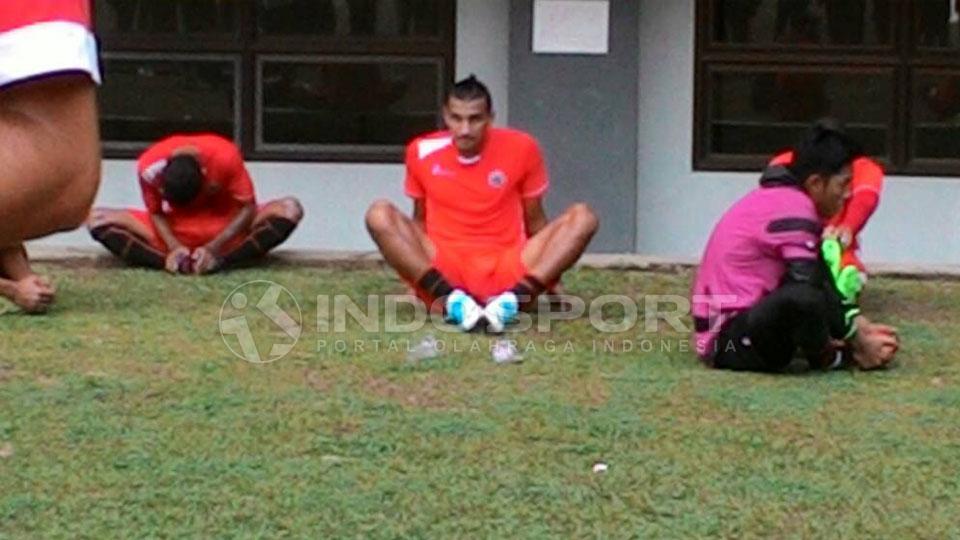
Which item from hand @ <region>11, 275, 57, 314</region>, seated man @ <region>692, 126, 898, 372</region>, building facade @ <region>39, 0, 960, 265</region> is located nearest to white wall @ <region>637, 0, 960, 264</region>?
building facade @ <region>39, 0, 960, 265</region>

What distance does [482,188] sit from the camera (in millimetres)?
8898

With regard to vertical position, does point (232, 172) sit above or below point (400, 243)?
above

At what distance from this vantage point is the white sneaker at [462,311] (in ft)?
27.2

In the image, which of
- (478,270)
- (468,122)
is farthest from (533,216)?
(468,122)

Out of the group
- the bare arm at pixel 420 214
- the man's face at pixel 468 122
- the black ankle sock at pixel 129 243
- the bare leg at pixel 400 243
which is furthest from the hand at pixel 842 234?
the black ankle sock at pixel 129 243

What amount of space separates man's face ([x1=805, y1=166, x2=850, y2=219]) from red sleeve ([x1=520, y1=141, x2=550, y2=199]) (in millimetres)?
1804

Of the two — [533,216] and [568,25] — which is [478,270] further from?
[568,25]

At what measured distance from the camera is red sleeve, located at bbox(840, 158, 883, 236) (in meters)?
8.52

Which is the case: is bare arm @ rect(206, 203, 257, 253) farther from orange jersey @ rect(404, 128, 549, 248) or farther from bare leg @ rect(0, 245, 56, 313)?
bare leg @ rect(0, 245, 56, 313)

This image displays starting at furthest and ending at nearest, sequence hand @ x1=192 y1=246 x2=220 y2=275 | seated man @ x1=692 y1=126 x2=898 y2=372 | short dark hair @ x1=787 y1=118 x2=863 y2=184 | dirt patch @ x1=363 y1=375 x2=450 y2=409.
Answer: hand @ x1=192 y1=246 x2=220 y2=275 → short dark hair @ x1=787 y1=118 x2=863 y2=184 → seated man @ x1=692 y1=126 x2=898 y2=372 → dirt patch @ x1=363 y1=375 x2=450 y2=409

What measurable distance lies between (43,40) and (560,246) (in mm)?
6546

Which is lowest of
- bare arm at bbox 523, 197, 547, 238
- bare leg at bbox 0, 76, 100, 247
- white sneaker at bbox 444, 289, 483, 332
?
white sneaker at bbox 444, 289, 483, 332

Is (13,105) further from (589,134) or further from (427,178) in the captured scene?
(589,134)

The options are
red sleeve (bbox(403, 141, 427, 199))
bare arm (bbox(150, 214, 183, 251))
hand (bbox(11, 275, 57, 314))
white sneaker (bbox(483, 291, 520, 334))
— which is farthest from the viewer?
bare arm (bbox(150, 214, 183, 251))
